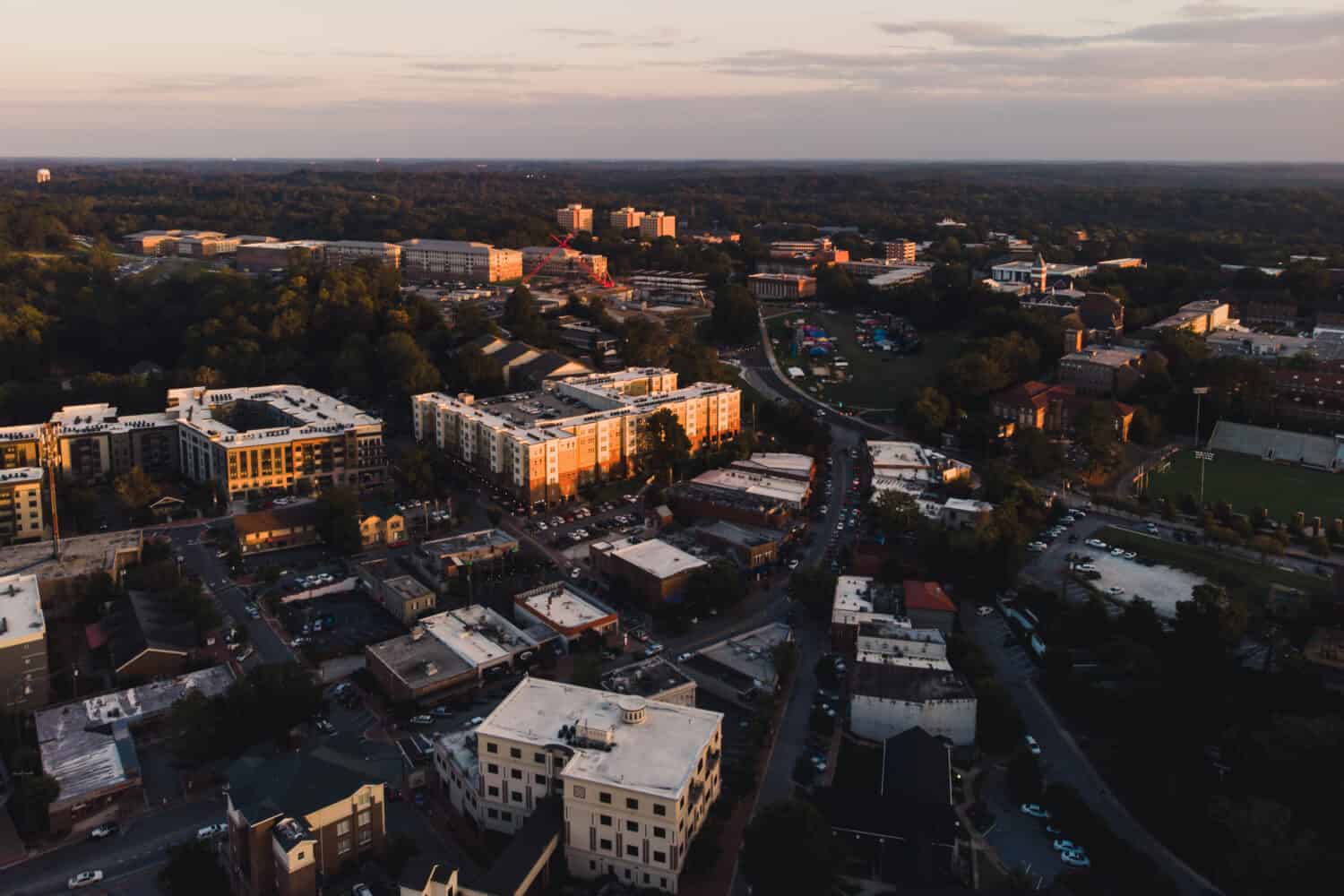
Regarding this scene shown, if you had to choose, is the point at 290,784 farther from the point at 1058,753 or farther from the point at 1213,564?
the point at 1213,564

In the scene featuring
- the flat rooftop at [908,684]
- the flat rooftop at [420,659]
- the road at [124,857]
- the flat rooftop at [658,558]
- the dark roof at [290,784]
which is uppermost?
the dark roof at [290,784]

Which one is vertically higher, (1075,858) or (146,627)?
(146,627)

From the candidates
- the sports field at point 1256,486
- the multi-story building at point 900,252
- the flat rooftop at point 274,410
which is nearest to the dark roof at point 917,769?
the sports field at point 1256,486

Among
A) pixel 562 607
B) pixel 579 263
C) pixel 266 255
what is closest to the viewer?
pixel 562 607

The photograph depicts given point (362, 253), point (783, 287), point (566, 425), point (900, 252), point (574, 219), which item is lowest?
point (566, 425)

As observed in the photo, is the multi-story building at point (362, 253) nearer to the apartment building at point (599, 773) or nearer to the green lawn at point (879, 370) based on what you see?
the green lawn at point (879, 370)

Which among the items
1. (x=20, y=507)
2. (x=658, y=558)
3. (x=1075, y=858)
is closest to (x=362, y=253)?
(x=20, y=507)
